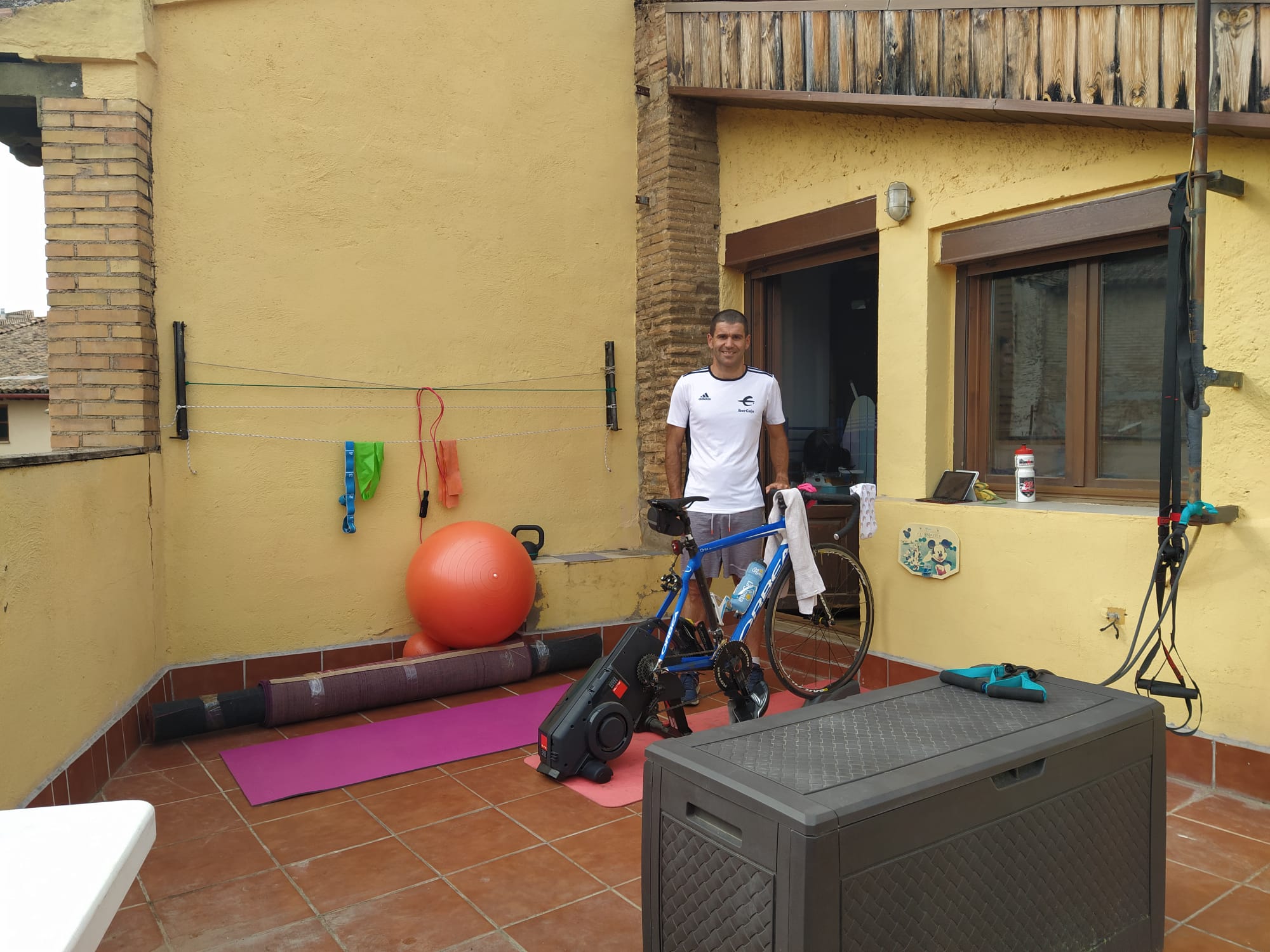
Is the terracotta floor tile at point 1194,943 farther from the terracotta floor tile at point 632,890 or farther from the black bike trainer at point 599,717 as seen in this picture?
the black bike trainer at point 599,717

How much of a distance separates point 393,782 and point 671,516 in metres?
1.46

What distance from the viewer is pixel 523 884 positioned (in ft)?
8.55

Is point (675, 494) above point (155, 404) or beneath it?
beneath

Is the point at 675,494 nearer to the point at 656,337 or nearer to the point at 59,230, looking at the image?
the point at 656,337

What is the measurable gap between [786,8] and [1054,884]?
12.9 ft

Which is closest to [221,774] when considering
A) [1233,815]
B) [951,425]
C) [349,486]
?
[349,486]

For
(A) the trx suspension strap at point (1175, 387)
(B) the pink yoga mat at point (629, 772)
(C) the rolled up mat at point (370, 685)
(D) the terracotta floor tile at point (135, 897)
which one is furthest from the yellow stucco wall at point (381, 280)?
(A) the trx suspension strap at point (1175, 387)

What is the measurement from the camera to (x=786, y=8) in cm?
434

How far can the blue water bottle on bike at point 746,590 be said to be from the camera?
3.99 m

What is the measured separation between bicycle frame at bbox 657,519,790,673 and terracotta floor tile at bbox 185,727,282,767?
1788 mm

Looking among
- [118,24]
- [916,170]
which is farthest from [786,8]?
[118,24]

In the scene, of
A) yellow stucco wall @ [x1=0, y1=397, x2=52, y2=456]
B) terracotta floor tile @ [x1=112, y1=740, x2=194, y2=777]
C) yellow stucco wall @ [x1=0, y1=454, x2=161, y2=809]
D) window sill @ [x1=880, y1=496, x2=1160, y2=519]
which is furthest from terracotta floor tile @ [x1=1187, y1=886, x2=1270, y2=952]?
yellow stucco wall @ [x1=0, y1=397, x2=52, y2=456]

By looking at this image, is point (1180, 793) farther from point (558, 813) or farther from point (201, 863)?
point (201, 863)

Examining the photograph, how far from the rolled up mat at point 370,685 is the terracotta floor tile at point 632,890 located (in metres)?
2.06
